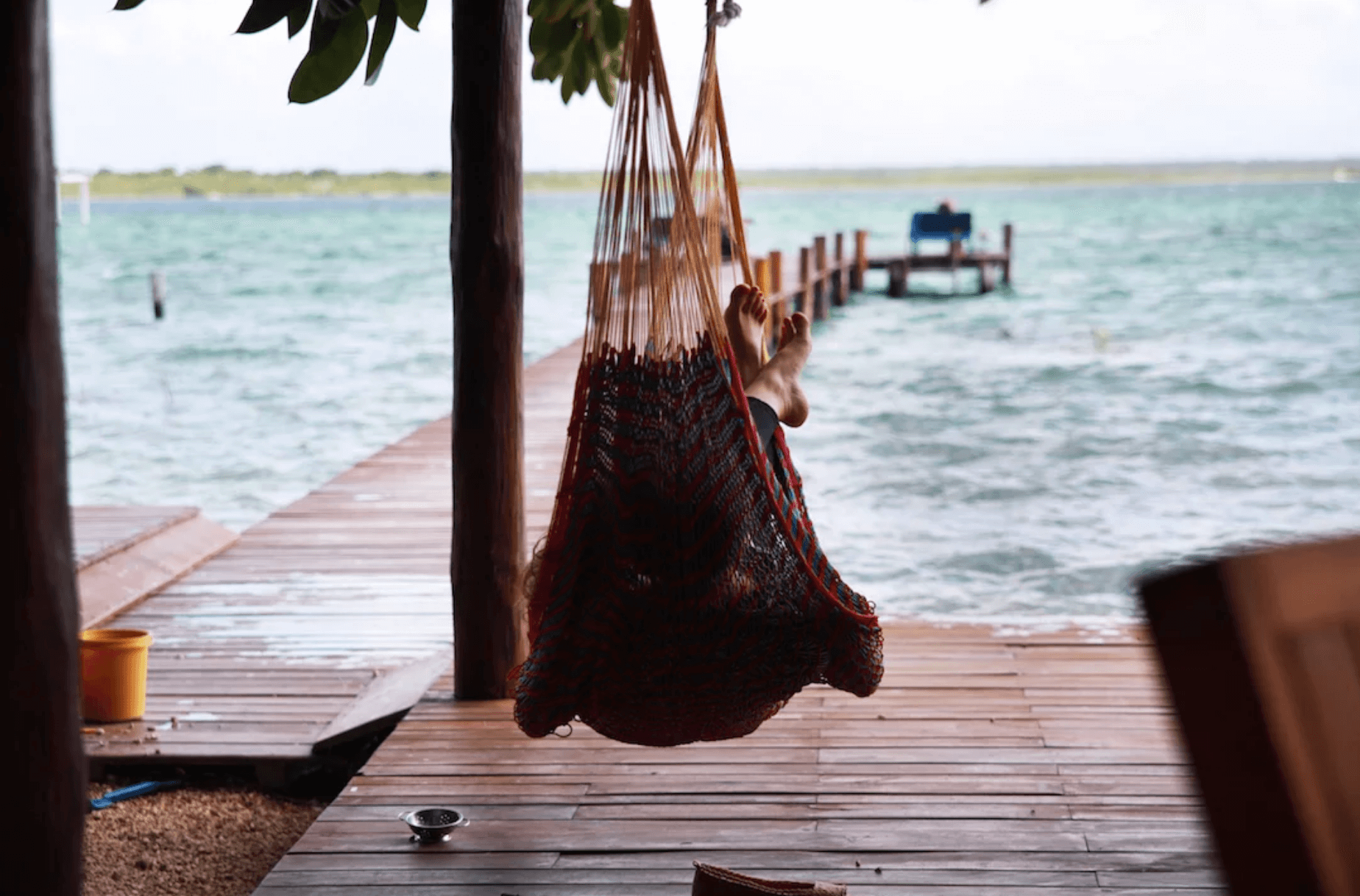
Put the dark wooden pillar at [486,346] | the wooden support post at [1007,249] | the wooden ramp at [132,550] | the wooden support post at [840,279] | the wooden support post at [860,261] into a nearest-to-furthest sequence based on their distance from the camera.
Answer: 1. the dark wooden pillar at [486,346]
2. the wooden ramp at [132,550]
3. the wooden support post at [840,279]
4. the wooden support post at [860,261]
5. the wooden support post at [1007,249]

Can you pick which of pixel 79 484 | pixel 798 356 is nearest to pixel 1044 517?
pixel 798 356

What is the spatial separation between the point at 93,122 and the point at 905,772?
92.0 ft

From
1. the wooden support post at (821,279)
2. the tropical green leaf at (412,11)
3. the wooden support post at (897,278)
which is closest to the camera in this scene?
the tropical green leaf at (412,11)

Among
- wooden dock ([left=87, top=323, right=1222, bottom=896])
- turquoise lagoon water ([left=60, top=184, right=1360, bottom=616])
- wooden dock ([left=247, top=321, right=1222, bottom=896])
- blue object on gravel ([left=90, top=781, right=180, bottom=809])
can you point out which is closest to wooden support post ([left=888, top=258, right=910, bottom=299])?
turquoise lagoon water ([left=60, top=184, right=1360, bottom=616])

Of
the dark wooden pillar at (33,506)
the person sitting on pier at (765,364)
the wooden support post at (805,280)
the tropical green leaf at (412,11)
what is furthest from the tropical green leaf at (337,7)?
the wooden support post at (805,280)

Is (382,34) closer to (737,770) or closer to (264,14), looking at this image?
(264,14)

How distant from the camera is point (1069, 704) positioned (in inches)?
107

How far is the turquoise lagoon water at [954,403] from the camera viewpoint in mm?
6496

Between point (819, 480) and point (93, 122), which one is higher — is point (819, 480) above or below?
below

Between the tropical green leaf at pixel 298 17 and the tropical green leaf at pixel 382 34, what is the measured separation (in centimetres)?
19

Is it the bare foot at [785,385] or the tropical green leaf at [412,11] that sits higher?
the tropical green leaf at [412,11]

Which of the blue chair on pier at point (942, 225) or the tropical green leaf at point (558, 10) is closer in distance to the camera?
the tropical green leaf at point (558, 10)

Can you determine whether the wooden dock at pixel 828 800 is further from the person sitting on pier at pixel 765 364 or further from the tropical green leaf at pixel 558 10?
the tropical green leaf at pixel 558 10

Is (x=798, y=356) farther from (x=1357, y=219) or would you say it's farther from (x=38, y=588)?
(x=1357, y=219)
